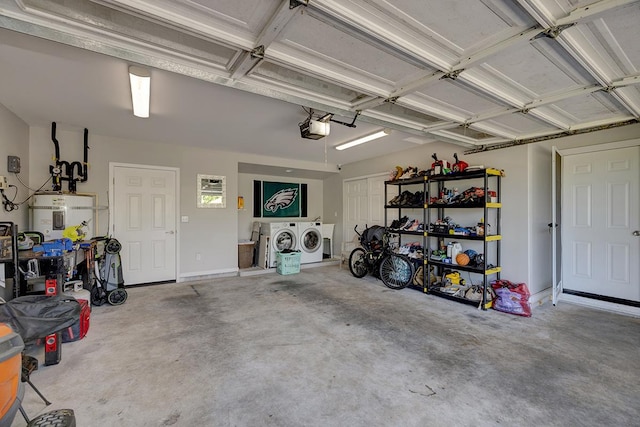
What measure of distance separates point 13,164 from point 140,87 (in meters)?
2.28

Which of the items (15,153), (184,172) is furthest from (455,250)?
(15,153)

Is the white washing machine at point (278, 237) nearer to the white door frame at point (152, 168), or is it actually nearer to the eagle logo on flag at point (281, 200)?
A: the eagle logo on flag at point (281, 200)

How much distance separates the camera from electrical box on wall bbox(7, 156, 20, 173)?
134 inches

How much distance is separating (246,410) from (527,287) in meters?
3.86

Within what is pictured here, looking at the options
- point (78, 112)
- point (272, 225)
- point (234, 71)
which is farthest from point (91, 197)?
point (234, 71)

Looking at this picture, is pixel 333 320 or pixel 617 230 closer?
pixel 333 320

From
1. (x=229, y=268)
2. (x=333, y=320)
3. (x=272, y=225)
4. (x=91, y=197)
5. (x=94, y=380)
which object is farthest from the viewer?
(x=272, y=225)

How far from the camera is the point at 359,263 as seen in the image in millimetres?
5637

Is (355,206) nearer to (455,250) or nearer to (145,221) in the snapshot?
(455,250)

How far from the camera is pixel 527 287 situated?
3.88m

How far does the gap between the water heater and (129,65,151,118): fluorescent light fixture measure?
1.90 metres

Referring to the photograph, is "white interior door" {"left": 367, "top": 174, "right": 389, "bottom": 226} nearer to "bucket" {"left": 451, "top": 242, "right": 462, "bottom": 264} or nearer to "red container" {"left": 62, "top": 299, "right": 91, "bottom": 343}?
"bucket" {"left": 451, "top": 242, "right": 462, "bottom": 264}

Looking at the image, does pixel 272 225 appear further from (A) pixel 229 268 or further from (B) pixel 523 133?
(B) pixel 523 133

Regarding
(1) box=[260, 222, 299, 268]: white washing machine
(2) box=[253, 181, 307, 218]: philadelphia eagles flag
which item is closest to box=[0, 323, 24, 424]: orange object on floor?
(1) box=[260, 222, 299, 268]: white washing machine
